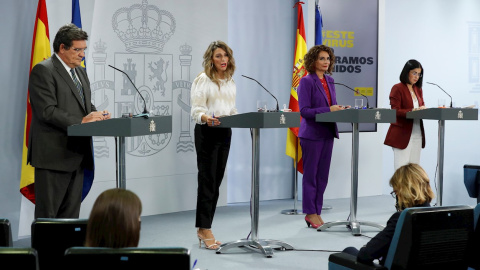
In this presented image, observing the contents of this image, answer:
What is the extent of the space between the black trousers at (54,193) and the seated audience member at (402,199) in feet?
6.50

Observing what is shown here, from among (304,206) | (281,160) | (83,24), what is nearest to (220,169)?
(304,206)

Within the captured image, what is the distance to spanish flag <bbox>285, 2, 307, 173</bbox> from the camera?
7.36 m

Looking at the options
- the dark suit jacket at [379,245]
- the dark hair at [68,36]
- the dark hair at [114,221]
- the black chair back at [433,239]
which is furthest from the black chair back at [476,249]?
the dark hair at [68,36]

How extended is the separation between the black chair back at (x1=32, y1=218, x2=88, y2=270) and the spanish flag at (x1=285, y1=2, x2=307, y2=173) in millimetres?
4798

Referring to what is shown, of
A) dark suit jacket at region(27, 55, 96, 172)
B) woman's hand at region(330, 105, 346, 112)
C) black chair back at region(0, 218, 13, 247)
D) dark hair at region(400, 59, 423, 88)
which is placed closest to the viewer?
black chair back at region(0, 218, 13, 247)

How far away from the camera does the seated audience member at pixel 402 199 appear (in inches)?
123

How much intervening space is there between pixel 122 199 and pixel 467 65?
8.23 m

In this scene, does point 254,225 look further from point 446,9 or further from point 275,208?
point 446,9

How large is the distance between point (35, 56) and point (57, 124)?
1.81 meters

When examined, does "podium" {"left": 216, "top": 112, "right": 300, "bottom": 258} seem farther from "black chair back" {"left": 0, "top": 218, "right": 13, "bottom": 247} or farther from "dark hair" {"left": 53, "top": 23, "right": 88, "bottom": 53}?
"black chair back" {"left": 0, "top": 218, "right": 13, "bottom": 247}

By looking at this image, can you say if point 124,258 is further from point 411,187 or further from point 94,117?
point 94,117

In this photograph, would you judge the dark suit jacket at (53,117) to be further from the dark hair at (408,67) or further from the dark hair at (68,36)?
the dark hair at (408,67)

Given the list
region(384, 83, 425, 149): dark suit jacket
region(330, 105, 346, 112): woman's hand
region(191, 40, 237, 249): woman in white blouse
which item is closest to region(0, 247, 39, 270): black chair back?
region(191, 40, 237, 249): woman in white blouse

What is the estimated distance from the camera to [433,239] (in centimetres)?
304
